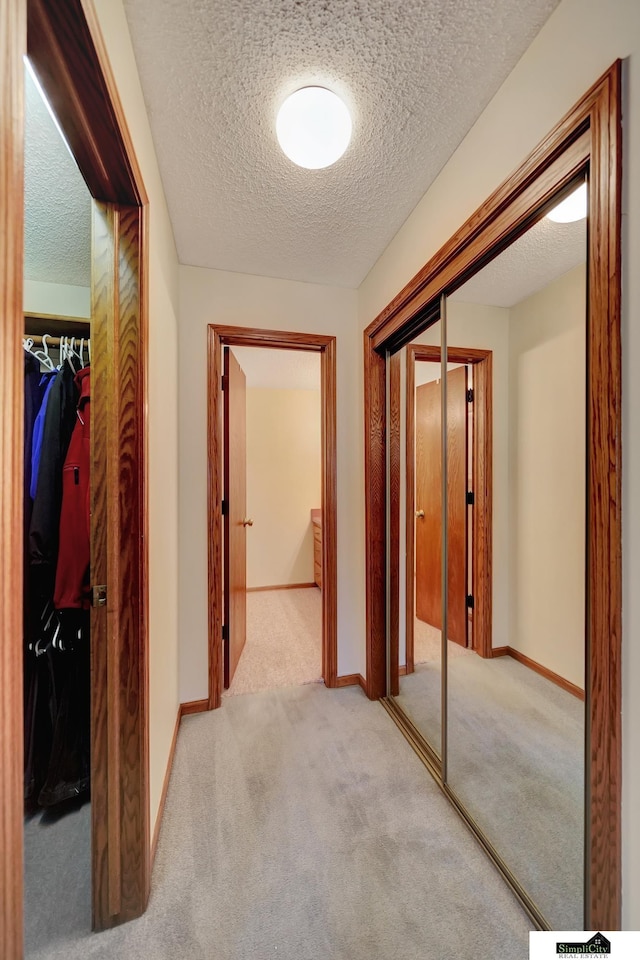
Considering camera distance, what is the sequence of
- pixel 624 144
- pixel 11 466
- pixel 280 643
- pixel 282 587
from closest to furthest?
pixel 11 466, pixel 624 144, pixel 280 643, pixel 282 587

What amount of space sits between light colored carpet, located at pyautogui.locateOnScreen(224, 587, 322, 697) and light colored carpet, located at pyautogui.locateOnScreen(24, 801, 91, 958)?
3.00 ft

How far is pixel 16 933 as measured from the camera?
37cm

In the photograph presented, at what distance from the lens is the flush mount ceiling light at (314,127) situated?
3.75ft

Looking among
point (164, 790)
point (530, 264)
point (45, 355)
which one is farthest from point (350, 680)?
point (45, 355)

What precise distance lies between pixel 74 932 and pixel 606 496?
6.18ft

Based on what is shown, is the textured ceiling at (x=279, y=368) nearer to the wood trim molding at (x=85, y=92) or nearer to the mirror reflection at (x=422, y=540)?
the mirror reflection at (x=422, y=540)

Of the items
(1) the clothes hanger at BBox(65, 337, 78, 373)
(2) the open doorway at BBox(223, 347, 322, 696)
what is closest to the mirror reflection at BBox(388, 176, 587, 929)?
(2) the open doorway at BBox(223, 347, 322, 696)

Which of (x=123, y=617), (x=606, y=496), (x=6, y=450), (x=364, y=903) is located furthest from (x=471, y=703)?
(x=6, y=450)

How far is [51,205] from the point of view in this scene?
1.52 meters

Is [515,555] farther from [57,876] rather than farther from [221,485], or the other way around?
[57,876]

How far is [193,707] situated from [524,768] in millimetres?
1648

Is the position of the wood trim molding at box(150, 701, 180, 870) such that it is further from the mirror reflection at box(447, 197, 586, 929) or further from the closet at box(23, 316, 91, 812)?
the mirror reflection at box(447, 197, 586, 929)

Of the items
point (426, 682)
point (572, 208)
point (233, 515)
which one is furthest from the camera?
point (233, 515)

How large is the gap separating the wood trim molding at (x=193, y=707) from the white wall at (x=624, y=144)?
188cm
